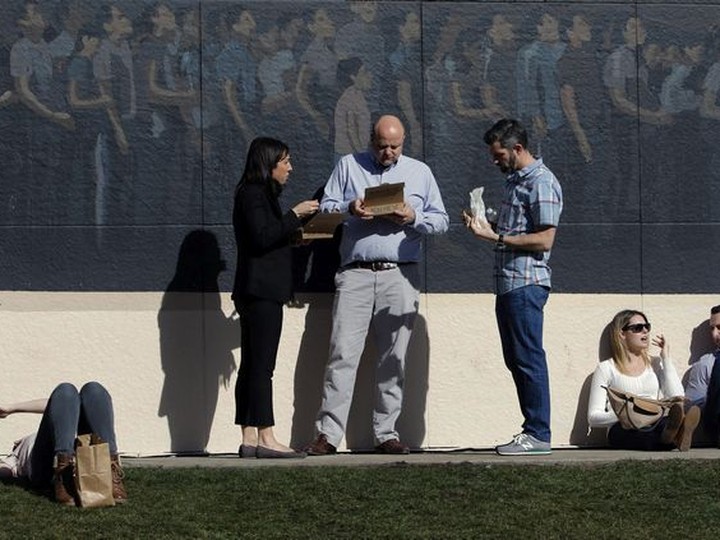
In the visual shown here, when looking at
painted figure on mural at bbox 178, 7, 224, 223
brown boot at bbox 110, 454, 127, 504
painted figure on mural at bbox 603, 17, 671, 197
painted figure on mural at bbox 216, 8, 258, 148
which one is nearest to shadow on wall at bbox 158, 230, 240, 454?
painted figure on mural at bbox 178, 7, 224, 223

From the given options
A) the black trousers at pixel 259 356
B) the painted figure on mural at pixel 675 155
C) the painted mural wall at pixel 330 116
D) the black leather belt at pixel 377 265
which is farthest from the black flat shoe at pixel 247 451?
the painted figure on mural at pixel 675 155

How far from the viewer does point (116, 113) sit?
1009cm

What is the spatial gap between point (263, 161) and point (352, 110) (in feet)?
2.68

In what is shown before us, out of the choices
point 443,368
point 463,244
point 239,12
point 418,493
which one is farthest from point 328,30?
point 418,493

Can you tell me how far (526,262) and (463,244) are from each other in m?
0.71

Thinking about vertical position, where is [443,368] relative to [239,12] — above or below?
below

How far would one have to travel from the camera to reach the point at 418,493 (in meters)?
8.32

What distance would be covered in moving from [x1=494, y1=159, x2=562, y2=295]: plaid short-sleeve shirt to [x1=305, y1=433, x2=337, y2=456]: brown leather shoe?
1.29 m

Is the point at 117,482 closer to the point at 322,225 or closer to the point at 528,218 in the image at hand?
the point at 322,225

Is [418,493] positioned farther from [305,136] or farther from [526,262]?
[305,136]

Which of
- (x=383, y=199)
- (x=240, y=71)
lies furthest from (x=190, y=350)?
(x=240, y=71)

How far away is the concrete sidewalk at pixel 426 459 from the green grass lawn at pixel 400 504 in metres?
0.20

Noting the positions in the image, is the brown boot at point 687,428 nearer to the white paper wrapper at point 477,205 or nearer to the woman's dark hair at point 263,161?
the white paper wrapper at point 477,205

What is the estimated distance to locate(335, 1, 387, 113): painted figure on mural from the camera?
10203mm
